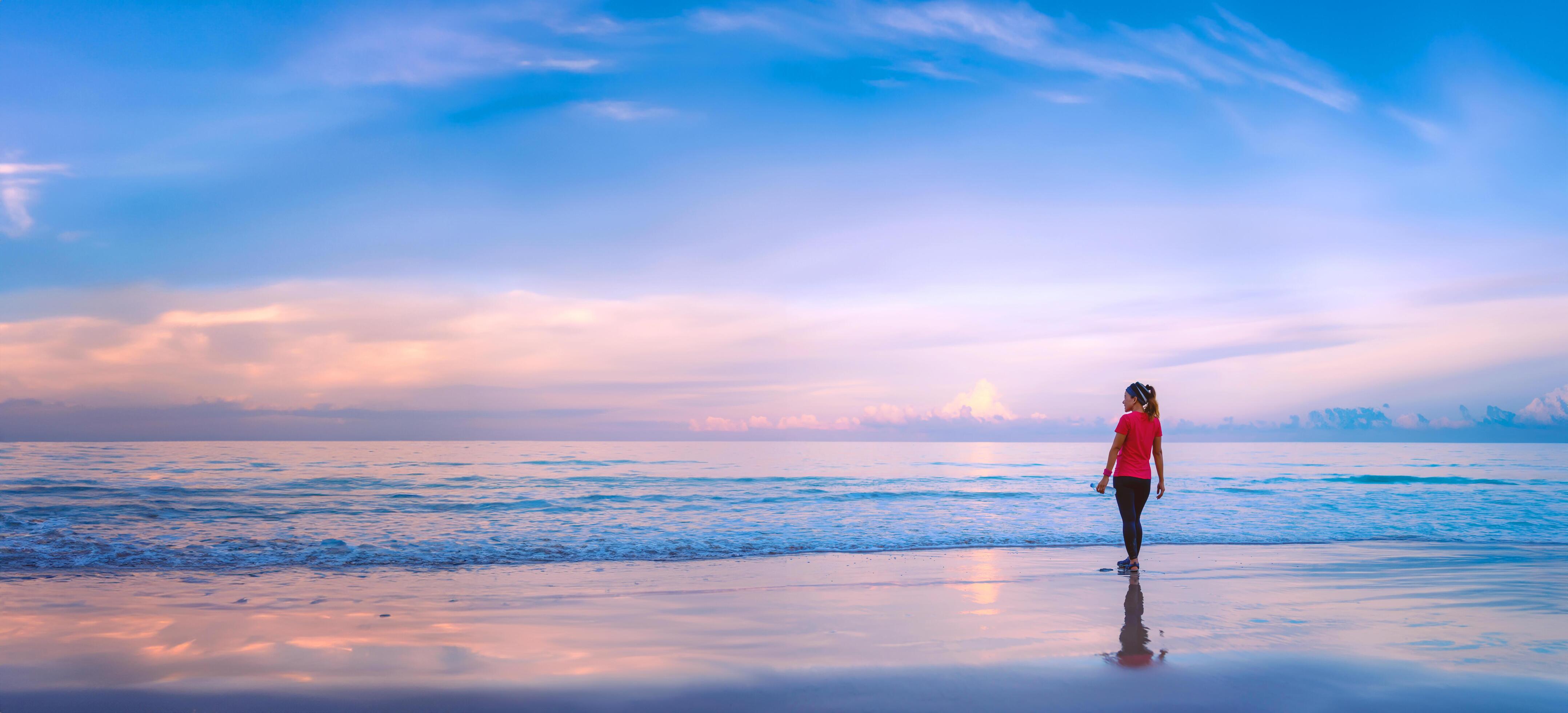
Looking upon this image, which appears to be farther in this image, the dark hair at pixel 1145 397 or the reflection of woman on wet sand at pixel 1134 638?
the dark hair at pixel 1145 397

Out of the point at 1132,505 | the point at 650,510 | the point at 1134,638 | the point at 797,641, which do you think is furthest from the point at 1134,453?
the point at 650,510

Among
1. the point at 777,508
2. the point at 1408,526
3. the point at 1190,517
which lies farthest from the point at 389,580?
the point at 1408,526

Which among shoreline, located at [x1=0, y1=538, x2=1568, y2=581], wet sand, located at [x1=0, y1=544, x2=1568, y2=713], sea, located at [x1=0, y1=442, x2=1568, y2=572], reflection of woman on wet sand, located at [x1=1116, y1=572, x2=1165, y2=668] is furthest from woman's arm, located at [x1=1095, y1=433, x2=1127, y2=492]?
sea, located at [x1=0, y1=442, x2=1568, y2=572]

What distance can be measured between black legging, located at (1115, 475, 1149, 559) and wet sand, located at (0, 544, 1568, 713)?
494mm

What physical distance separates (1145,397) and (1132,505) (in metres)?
1.31

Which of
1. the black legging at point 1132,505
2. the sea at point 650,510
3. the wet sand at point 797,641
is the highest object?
the black legging at point 1132,505

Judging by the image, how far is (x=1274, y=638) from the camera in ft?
17.5

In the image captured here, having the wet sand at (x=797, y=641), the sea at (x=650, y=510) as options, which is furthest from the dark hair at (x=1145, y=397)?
the sea at (x=650, y=510)

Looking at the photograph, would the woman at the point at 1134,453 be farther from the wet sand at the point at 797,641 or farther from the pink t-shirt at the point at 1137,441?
the wet sand at the point at 797,641

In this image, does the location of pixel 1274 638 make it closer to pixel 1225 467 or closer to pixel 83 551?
pixel 83 551

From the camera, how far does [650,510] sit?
58.8 feet

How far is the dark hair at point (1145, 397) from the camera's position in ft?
29.1

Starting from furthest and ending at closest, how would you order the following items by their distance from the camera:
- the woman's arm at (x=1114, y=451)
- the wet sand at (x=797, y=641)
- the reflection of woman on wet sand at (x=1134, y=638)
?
the woman's arm at (x=1114, y=451) < the reflection of woman on wet sand at (x=1134, y=638) < the wet sand at (x=797, y=641)

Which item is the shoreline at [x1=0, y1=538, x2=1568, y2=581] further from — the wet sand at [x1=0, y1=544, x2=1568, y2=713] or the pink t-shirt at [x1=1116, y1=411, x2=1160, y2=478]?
the pink t-shirt at [x1=1116, y1=411, x2=1160, y2=478]
